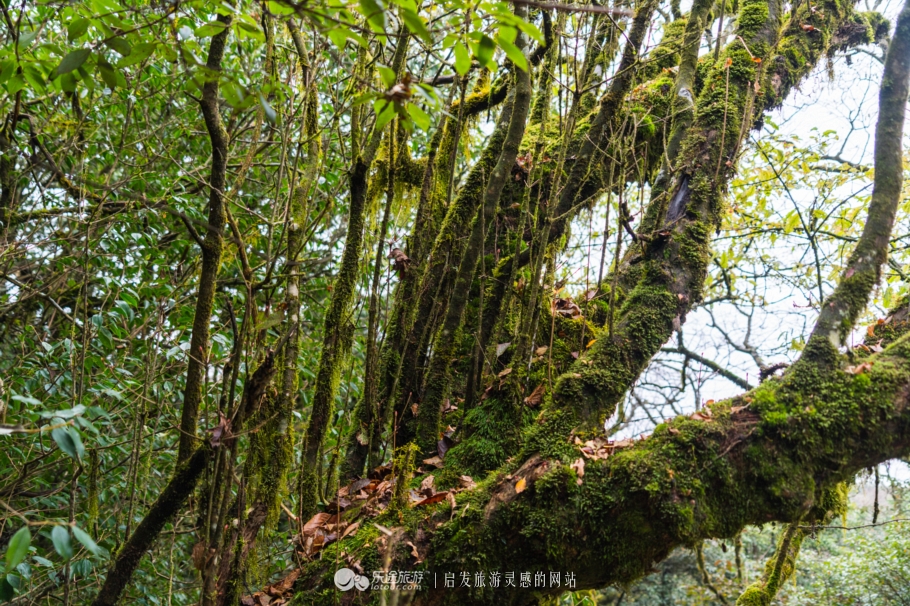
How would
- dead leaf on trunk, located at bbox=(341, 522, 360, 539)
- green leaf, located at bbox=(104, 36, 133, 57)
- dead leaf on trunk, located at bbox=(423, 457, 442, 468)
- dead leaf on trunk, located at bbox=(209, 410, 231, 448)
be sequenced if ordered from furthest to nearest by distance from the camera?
dead leaf on trunk, located at bbox=(423, 457, 442, 468), dead leaf on trunk, located at bbox=(341, 522, 360, 539), dead leaf on trunk, located at bbox=(209, 410, 231, 448), green leaf, located at bbox=(104, 36, 133, 57)

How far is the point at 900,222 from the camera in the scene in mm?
5820

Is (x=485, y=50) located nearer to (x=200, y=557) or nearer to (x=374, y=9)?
(x=374, y=9)

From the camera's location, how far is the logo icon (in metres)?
2.21

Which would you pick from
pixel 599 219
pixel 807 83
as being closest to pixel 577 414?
pixel 807 83

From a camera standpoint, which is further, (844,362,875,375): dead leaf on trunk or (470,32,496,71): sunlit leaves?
(844,362,875,375): dead leaf on trunk

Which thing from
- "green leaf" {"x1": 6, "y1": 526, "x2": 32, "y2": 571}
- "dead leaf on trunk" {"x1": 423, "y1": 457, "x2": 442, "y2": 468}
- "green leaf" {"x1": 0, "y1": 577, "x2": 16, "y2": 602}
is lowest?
"green leaf" {"x1": 0, "y1": 577, "x2": 16, "y2": 602}

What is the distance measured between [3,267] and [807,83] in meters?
5.93

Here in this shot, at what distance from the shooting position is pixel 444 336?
3096 mm

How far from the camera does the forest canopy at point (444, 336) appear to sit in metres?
2.10

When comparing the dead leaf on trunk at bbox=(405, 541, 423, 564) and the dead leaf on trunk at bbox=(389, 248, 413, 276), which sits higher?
the dead leaf on trunk at bbox=(389, 248, 413, 276)

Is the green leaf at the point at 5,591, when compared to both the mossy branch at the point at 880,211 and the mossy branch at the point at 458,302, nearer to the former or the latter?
the mossy branch at the point at 458,302

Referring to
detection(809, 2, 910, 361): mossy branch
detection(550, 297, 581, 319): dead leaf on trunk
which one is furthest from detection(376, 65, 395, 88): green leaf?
detection(550, 297, 581, 319): dead leaf on trunk

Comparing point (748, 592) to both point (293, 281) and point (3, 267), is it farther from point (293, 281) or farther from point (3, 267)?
point (3, 267)

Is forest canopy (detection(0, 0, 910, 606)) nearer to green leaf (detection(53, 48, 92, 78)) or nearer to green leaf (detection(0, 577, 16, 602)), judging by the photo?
green leaf (detection(53, 48, 92, 78))
